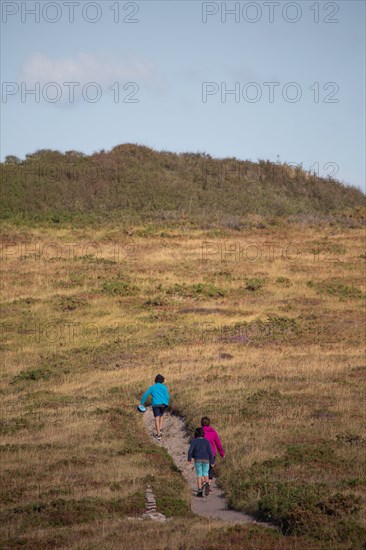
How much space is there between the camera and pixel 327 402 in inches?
1030

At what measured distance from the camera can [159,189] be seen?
85188mm

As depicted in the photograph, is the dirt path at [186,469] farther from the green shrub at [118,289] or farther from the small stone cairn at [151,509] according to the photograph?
the green shrub at [118,289]

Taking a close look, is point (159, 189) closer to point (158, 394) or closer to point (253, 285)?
point (253, 285)

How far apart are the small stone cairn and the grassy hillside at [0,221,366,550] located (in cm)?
16

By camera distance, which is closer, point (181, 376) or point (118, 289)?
point (181, 376)

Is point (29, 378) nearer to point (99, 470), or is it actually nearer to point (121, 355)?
point (121, 355)

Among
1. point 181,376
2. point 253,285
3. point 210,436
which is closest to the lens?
point 210,436

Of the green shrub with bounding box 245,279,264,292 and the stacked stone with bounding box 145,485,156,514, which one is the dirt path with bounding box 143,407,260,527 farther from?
the green shrub with bounding box 245,279,264,292

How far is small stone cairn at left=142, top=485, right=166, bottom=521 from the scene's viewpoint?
14938 mm

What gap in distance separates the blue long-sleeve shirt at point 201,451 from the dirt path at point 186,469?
2.59 feet

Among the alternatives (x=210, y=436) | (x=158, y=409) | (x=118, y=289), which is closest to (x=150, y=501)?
(x=210, y=436)

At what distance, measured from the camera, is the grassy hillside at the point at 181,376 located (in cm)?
1452

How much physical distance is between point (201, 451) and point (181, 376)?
13.5 m

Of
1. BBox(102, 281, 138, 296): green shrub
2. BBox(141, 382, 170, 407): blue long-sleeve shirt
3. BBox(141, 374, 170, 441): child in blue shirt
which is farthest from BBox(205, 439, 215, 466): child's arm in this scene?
BBox(102, 281, 138, 296): green shrub
